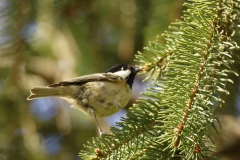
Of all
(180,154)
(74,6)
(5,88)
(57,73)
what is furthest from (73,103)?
(180,154)

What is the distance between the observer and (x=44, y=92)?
2.99 metres

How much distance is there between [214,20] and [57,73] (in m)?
2.53

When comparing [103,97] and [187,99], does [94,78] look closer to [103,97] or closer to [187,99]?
[103,97]

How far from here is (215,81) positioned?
185 cm

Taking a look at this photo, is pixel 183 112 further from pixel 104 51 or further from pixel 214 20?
pixel 104 51

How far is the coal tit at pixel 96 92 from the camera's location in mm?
2996

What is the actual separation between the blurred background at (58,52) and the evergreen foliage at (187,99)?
3.39 ft

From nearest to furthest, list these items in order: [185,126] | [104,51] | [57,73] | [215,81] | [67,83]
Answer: [185,126] < [215,81] < [67,83] < [104,51] < [57,73]

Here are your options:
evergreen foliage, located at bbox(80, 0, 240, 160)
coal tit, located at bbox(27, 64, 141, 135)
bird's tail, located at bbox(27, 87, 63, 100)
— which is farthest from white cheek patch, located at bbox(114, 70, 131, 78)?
evergreen foliage, located at bbox(80, 0, 240, 160)

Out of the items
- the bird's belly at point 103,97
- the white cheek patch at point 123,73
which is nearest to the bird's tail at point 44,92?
the bird's belly at point 103,97

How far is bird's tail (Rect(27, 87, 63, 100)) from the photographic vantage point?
2904 millimetres

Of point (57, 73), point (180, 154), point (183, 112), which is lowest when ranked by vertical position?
A: point (57, 73)

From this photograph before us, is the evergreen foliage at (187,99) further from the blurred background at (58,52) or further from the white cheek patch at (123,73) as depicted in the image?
the white cheek patch at (123,73)

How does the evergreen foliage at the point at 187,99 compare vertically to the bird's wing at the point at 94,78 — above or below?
above
